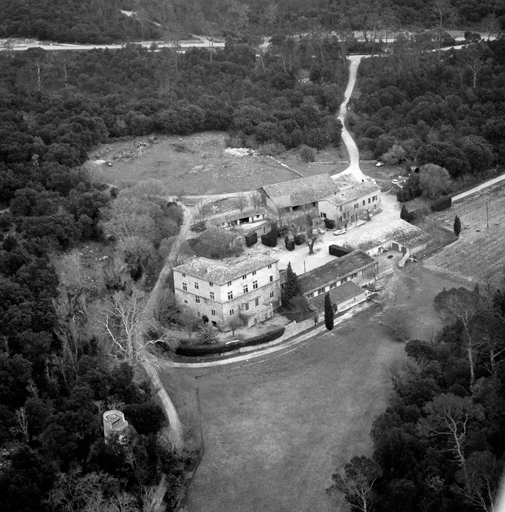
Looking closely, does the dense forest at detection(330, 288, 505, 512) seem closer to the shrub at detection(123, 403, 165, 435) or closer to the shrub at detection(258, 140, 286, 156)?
the shrub at detection(123, 403, 165, 435)

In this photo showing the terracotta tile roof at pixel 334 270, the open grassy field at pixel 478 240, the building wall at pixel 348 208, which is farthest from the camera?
the building wall at pixel 348 208

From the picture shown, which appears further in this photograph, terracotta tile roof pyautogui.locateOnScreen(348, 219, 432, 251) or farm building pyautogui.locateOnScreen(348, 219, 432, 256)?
terracotta tile roof pyautogui.locateOnScreen(348, 219, 432, 251)

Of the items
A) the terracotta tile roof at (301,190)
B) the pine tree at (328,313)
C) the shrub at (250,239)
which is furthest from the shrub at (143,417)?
the terracotta tile roof at (301,190)

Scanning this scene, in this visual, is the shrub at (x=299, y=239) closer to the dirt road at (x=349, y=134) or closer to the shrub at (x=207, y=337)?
the dirt road at (x=349, y=134)

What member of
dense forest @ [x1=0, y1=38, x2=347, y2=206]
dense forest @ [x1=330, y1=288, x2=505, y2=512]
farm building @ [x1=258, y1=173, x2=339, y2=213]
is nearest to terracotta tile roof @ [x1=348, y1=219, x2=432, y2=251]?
farm building @ [x1=258, y1=173, x2=339, y2=213]

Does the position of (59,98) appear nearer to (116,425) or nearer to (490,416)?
(116,425)

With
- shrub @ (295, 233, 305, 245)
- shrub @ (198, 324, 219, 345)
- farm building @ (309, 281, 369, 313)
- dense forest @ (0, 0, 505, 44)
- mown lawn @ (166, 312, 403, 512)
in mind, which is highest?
dense forest @ (0, 0, 505, 44)

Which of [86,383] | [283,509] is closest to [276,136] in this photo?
[86,383]

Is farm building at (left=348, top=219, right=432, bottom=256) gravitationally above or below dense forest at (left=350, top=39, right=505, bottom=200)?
below
